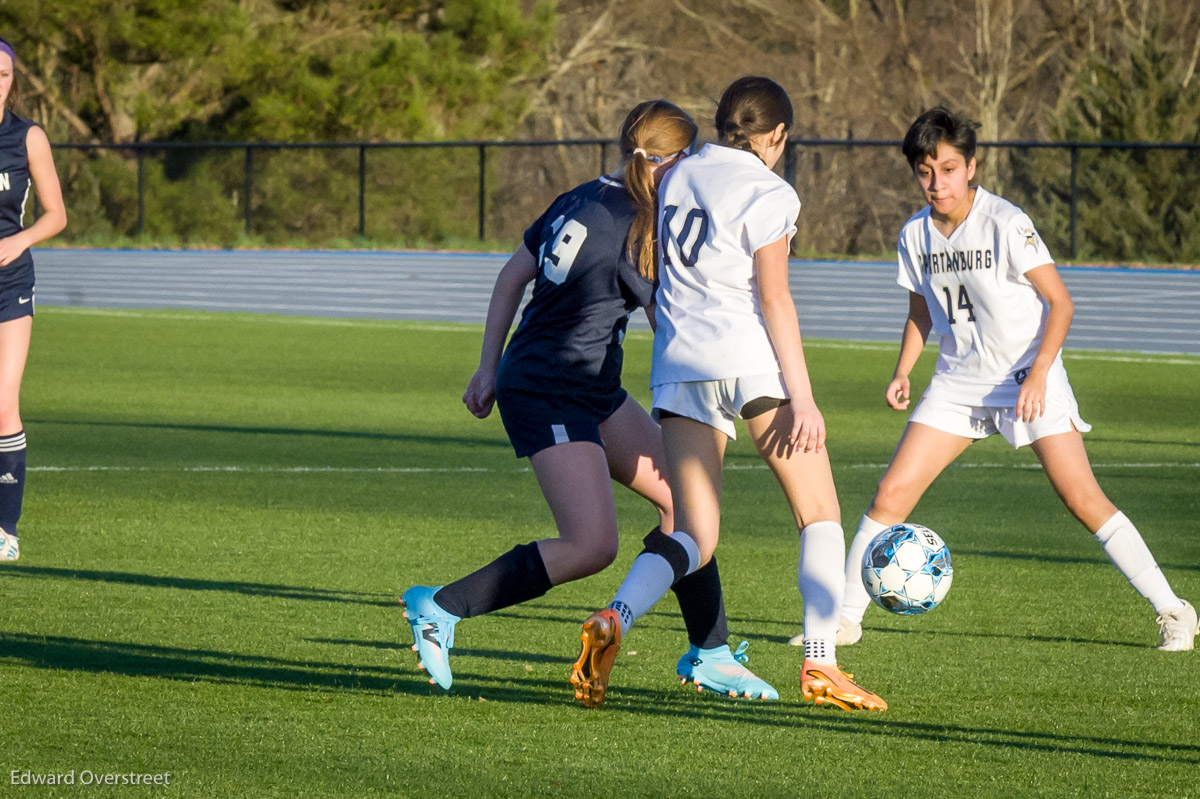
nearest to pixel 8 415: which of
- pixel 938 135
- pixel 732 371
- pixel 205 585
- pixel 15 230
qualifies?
pixel 15 230

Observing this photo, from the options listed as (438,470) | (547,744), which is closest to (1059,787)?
(547,744)

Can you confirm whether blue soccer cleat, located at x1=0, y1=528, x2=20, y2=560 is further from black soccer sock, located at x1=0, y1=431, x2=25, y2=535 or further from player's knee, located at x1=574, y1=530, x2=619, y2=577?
player's knee, located at x1=574, y1=530, x2=619, y2=577

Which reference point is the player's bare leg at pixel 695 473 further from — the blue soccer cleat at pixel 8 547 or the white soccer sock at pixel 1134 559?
the blue soccer cleat at pixel 8 547

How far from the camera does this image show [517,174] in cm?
3691

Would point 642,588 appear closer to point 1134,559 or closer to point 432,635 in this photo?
point 432,635

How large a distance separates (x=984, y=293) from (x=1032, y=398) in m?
0.40

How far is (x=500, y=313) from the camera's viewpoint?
4.94 m

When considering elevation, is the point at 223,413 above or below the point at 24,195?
below

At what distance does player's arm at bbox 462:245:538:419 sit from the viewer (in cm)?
490

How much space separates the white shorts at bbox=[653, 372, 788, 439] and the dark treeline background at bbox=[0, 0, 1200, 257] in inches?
983

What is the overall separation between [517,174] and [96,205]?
9.20 meters

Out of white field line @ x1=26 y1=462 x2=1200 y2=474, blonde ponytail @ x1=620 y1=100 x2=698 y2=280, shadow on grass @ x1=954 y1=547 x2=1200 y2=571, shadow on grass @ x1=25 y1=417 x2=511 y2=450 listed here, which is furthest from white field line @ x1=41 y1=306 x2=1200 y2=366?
blonde ponytail @ x1=620 y1=100 x2=698 y2=280

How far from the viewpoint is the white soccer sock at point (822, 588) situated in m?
4.81

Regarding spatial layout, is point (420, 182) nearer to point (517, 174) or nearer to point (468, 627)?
point (517, 174)
